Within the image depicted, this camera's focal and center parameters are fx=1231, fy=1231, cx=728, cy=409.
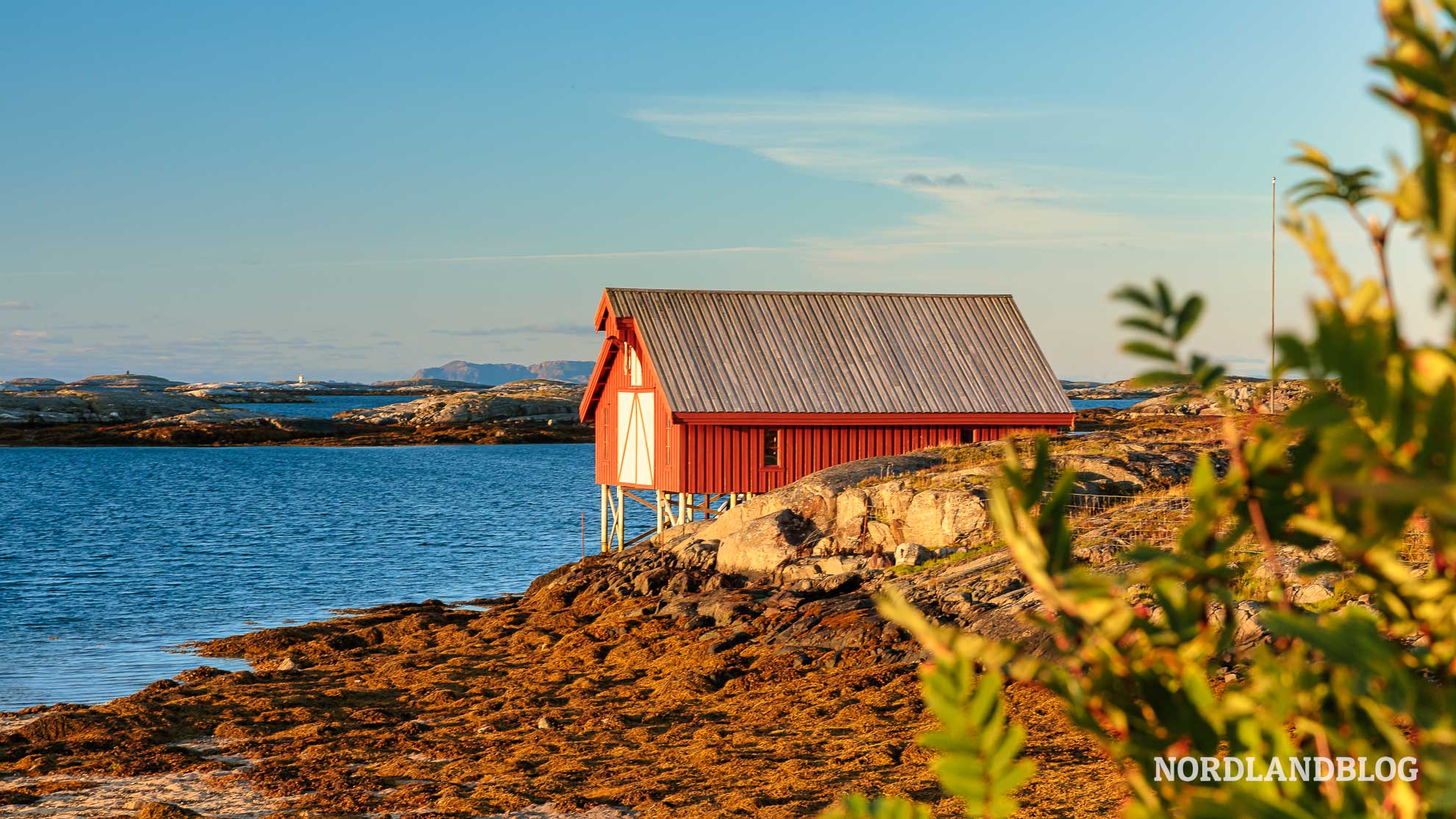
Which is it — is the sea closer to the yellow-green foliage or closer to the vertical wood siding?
the vertical wood siding

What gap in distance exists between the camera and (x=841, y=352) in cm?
3044

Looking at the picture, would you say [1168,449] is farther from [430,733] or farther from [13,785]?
[13,785]

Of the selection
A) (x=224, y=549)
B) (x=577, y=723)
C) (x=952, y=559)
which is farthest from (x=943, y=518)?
(x=224, y=549)

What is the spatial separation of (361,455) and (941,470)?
9610 cm

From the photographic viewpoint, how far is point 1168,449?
81.8 ft

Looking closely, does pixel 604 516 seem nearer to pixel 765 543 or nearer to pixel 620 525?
pixel 620 525

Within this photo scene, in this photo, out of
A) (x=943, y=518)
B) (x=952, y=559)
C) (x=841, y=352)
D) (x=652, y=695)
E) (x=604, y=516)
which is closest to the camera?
(x=652, y=695)

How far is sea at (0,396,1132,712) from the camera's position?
85.9ft

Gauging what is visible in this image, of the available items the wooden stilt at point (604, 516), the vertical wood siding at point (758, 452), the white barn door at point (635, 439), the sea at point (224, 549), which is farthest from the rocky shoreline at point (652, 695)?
the wooden stilt at point (604, 516)

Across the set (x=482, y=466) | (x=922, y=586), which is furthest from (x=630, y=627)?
(x=482, y=466)

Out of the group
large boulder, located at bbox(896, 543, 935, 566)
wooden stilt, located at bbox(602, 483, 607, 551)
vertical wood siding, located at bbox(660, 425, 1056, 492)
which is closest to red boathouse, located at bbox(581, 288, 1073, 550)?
vertical wood siding, located at bbox(660, 425, 1056, 492)

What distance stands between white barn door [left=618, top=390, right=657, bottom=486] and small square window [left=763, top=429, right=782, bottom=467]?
10.3 feet

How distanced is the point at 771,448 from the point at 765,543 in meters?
5.46

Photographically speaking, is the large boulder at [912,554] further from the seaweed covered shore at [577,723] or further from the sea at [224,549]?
the sea at [224,549]
